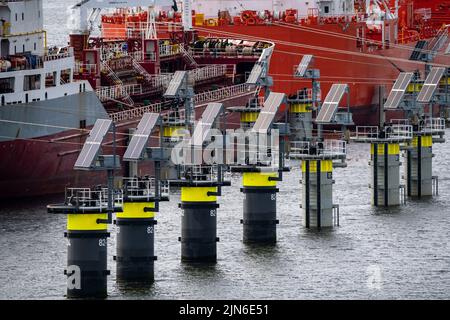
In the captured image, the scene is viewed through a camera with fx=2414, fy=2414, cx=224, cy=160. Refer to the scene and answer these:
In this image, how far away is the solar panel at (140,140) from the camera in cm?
7312

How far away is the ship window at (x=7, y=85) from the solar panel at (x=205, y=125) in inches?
710

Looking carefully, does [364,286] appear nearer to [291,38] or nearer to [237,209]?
[237,209]

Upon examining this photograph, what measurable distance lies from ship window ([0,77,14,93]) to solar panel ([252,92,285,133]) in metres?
16.9

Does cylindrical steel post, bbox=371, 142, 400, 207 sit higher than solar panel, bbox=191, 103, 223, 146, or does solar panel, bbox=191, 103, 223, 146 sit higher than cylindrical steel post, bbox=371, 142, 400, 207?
solar panel, bbox=191, 103, 223, 146

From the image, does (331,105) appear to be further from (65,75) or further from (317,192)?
(65,75)

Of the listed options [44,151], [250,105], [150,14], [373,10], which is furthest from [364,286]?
[373,10]

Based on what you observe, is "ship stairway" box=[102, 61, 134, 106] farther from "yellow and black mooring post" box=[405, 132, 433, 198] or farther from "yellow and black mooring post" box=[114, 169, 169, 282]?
"yellow and black mooring post" box=[114, 169, 169, 282]

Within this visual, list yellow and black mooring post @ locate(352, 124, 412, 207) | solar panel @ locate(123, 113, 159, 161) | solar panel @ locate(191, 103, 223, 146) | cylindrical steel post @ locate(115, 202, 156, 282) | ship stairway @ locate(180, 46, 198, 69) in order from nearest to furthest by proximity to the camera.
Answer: cylindrical steel post @ locate(115, 202, 156, 282), solar panel @ locate(123, 113, 159, 161), solar panel @ locate(191, 103, 223, 146), yellow and black mooring post @ locate(352, 124, 412, 207), ship stairway @ locate(180, 46, 198, 69)

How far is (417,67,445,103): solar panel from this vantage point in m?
95.1

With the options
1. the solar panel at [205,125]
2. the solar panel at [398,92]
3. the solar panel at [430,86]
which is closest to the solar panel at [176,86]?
the solar panel at [205,125]

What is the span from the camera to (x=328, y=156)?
8325 centimetres

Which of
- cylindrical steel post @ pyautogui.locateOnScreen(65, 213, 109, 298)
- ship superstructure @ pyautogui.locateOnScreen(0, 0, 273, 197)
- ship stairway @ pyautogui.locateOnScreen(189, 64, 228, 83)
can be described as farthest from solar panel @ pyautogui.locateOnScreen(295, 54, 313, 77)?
cylindrical steel post @ pyautogui.locateOnScreen(65, 213, 109, 298)

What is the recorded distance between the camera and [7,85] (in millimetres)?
96438

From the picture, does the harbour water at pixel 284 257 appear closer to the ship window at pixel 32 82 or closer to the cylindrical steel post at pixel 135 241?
the cylindrical steel post at pixel 135 241
